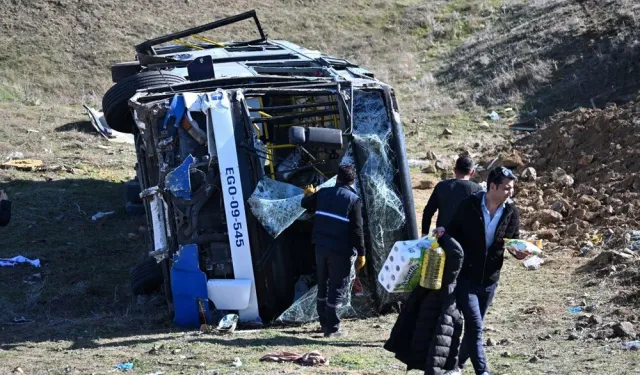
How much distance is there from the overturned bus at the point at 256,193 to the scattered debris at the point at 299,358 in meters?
1.38

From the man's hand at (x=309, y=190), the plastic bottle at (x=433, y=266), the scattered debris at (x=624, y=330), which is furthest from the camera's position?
the man's hand at (x=309, y=190)

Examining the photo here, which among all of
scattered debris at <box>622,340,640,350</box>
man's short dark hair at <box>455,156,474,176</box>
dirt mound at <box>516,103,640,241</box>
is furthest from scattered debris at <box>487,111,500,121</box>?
scattered debris at <box>622,340,640,350</box>

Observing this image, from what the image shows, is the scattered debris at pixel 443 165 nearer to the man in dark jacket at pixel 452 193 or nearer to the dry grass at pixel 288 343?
the dry grass at pixel 288 343

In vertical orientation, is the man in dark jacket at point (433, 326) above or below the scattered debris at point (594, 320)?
above

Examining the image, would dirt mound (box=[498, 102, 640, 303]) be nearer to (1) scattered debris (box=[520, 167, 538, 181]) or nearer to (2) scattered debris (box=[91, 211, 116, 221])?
(1) scattered debris (box=[520, 167, 538, 181])

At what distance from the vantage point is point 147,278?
1089 cm

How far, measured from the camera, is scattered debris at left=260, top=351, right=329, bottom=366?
802 centimetres

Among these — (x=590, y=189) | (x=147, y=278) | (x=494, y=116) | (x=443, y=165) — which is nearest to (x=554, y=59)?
(x=494, y=116)

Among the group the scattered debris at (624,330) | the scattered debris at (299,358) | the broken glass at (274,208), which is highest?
the broken glass at (274,208)

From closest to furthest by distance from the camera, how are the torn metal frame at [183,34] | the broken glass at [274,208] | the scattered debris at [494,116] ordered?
the broken glass at [274,208]
the torn metal frame at [183,34]
the scattered debris at [494,116]

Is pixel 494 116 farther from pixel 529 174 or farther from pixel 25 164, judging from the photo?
pixel 25 164

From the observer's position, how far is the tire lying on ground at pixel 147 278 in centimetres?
1088

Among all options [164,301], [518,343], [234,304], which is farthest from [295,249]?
[518,343]

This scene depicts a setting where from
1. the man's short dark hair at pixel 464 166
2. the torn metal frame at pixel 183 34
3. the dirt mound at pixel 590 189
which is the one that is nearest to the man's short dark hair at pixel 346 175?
the man's short dark hair at pixel 464 166
